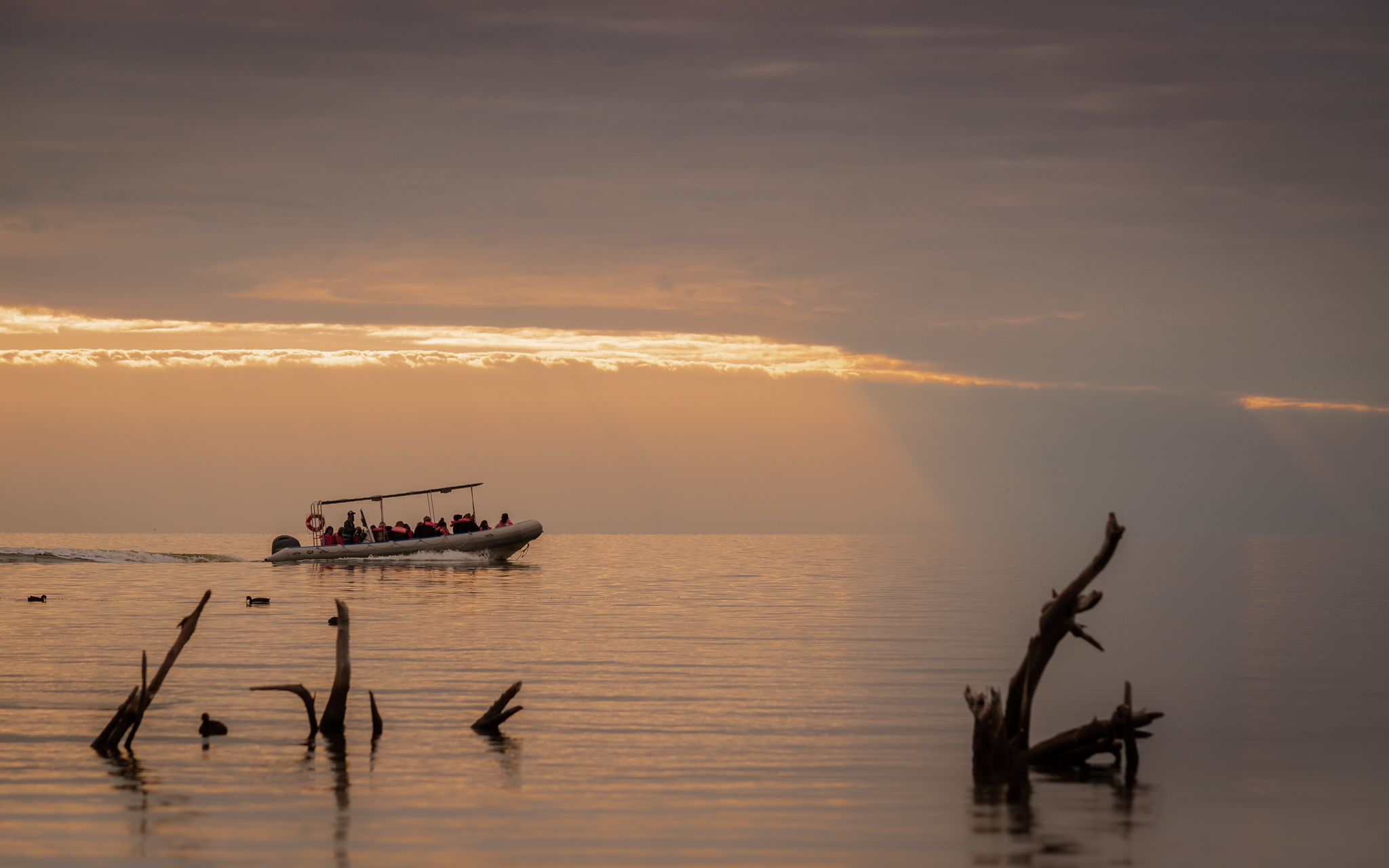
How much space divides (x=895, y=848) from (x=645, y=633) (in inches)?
920

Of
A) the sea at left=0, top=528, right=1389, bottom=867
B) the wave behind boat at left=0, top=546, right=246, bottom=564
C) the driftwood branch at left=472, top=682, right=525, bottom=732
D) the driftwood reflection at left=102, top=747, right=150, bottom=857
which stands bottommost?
the wave behind boat at left=0, top=546, right=246, bottom=564

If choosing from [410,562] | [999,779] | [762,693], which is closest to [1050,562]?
[410,562]

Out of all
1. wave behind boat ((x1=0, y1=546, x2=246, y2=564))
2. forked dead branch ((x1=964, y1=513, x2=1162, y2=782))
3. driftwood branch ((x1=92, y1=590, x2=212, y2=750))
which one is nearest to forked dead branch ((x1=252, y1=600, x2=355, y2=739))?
driftwood branch ((x1=92, y1=590, x2=212, y2=750))

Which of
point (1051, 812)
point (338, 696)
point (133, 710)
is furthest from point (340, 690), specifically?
point (1051, 812)

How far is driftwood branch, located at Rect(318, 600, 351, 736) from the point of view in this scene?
17.4 m

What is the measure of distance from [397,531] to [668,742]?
49.1 meters

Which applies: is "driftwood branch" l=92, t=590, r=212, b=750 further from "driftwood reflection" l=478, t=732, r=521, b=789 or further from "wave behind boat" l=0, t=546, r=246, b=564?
"wave behind boat" l=0, t=546, r=246, b=564

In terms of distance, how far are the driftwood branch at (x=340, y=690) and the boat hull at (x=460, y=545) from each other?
45.2 meters

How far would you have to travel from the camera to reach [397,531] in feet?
217

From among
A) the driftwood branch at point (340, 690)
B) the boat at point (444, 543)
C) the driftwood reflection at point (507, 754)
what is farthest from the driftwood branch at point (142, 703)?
the boat at point (444, 543)

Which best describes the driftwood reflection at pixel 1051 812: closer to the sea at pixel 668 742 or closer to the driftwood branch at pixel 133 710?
the sea at pixel 668 742

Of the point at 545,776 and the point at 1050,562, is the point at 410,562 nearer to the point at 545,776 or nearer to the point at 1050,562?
the point at 545,776

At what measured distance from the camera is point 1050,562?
112m

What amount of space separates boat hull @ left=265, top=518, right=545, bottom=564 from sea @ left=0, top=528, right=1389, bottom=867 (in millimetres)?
18354
